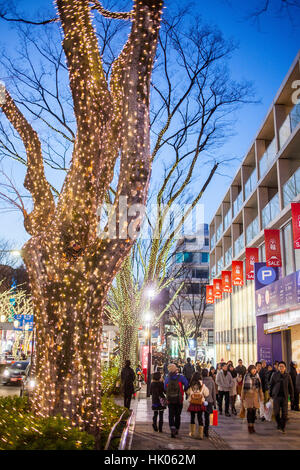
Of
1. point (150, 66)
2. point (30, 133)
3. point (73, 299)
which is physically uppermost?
point (150, 66)

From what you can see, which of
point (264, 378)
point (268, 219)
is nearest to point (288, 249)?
point (268, 219)

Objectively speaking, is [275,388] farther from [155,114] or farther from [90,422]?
[155,114]

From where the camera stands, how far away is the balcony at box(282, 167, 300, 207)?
1611cm

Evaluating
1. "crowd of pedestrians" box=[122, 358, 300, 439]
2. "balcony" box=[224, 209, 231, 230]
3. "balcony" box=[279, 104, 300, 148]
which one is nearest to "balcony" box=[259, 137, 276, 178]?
"balcony" box=[279, 104, 300, 148]

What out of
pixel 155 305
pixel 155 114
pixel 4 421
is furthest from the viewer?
pixel 155 305

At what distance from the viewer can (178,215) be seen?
51.0 ft

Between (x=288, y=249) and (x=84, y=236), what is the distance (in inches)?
543

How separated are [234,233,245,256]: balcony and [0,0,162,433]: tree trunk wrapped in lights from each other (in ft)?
68.9

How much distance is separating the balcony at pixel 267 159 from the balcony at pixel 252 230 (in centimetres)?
268

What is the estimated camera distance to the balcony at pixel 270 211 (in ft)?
62.5

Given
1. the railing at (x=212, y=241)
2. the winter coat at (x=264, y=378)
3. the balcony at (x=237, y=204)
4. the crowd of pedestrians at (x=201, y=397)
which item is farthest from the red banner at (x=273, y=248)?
the railing at (x=212, y=241)

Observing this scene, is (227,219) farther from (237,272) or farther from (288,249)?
(288,249)
